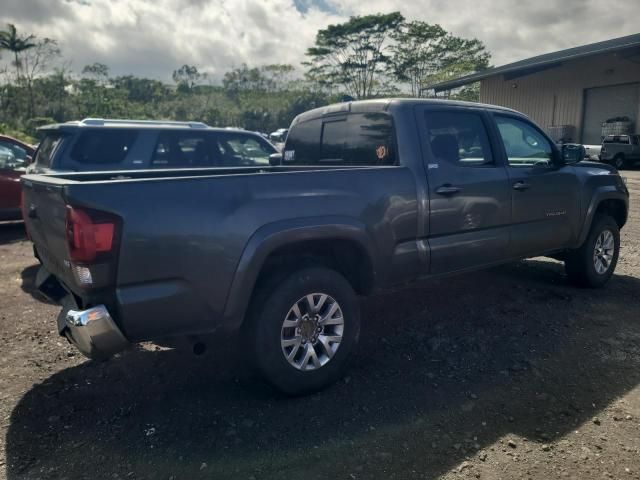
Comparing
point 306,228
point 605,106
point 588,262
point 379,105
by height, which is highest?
point 605,106

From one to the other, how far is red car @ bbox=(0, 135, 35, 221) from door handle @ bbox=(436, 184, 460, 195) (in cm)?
699

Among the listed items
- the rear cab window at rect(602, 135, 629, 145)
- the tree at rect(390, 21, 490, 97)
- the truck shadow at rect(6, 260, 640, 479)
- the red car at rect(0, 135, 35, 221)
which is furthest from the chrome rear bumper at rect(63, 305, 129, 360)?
the tree at rect(390, 21, 490, 97)

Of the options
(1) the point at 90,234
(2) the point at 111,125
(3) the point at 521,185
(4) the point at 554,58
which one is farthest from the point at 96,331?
(4) the point at 554,58

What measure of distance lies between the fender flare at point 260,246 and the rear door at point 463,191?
105 centimetres

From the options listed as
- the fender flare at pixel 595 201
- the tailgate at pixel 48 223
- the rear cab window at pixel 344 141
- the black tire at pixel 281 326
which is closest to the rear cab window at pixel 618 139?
→ the fender flare at pixel 595 201

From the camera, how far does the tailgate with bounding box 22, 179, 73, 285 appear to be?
8.93 feet

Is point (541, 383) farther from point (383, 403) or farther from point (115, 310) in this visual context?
point (115, 310)

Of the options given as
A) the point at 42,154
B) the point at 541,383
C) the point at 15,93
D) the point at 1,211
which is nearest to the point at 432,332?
the point at 541,383

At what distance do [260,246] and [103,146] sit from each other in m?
4.80

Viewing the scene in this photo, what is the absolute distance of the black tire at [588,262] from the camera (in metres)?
5.35

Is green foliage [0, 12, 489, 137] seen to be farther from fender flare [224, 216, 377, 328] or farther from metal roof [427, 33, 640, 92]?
fender flare [224, 216, 377, 328]

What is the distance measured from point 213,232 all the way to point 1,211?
22.7 feet

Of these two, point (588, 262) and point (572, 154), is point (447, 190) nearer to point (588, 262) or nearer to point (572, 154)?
point (572, 154)

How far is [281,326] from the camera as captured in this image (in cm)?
313
